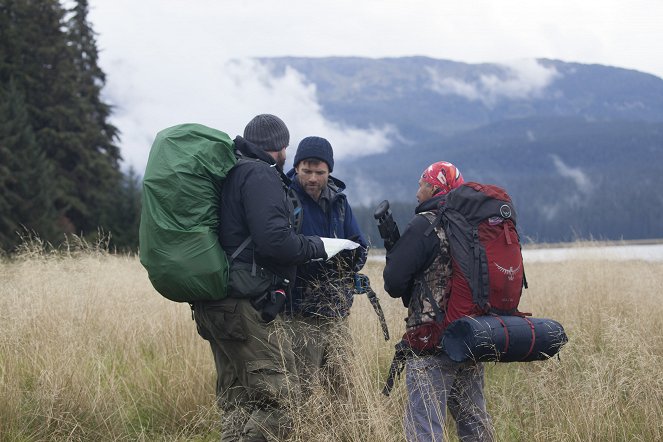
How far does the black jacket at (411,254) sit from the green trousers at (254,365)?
67 cm

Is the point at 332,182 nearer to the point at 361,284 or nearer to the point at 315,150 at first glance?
the point at 315,150

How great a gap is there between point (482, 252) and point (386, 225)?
55cm

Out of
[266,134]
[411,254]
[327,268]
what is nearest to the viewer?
[411,254]

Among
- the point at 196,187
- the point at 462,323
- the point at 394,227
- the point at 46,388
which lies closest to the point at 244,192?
the point at 196,187

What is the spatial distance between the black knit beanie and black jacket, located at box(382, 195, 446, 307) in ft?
2.81

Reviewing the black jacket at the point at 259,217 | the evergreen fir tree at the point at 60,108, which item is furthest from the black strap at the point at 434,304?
the evergreen fir tree at the point at 60,108

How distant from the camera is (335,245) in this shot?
441 centimetres

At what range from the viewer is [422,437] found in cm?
400

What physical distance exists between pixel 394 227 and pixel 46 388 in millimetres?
2515

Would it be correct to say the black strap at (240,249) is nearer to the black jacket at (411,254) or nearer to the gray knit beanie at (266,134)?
the gray knit beanie at (266,134)

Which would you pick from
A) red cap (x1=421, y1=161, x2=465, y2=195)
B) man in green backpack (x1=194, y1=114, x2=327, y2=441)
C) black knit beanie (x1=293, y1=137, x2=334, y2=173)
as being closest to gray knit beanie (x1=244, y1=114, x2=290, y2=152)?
man in green backpack (x1=194, y1=114, x2=327, y2=441)

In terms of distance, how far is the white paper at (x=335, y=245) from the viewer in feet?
14.3

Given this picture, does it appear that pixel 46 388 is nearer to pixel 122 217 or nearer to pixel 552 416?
pixel 552 416

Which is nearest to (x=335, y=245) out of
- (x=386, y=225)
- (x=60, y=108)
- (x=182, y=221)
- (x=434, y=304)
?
(x=386, y=225)
